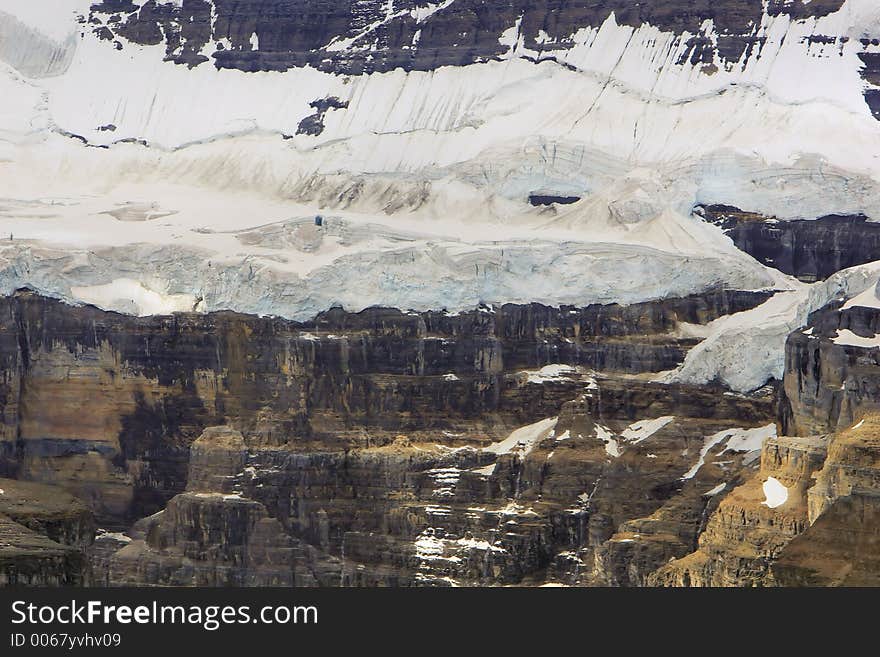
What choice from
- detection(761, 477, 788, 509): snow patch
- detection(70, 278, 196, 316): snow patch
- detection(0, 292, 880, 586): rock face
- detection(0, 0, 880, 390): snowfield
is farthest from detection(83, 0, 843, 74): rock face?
detection(761, 477, 788, 509): snow patch

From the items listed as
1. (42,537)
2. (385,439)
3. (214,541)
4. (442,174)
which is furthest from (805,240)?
(42,537)

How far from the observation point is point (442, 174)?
577 ft

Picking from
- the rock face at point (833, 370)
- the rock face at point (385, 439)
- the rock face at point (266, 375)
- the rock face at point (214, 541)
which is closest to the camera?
the rock face at point (833, 370)

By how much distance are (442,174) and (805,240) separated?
45.8 feet

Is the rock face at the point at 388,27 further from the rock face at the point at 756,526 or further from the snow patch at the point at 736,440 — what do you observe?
the rock face at the point at 756,526

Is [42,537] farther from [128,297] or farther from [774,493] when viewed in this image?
[128,297]

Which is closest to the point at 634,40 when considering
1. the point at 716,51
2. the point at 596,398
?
the point at 716,51

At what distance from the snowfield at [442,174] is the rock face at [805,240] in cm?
46

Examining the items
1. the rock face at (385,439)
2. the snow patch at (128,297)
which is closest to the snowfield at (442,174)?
the snow patch at (128,297)

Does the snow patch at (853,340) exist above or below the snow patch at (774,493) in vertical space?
above

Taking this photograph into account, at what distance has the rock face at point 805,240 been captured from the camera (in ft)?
550

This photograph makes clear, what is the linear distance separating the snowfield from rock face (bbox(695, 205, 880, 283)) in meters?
0.46

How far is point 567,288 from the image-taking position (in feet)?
553

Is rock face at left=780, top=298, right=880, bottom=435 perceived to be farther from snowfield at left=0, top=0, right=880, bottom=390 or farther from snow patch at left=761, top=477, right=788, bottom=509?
snowfield at left=0, top=0, right=880, bottom=390
